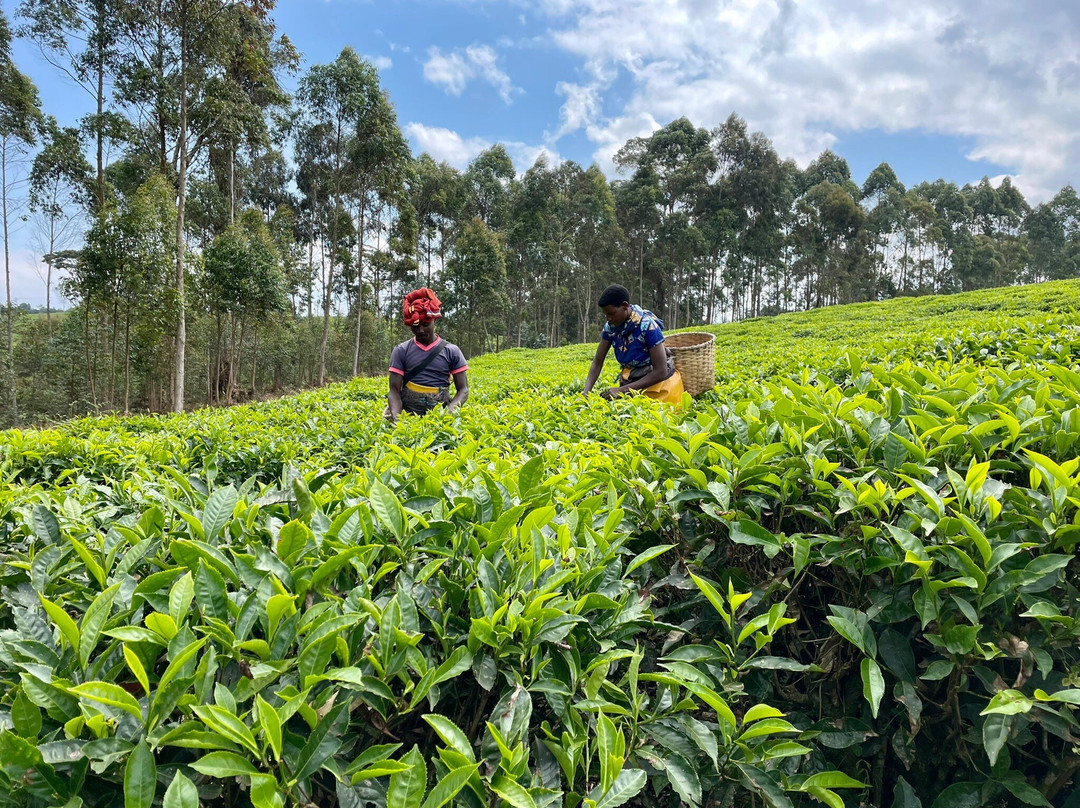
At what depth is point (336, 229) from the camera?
23938 mm

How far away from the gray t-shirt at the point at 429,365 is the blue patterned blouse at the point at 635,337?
1301 millimetres

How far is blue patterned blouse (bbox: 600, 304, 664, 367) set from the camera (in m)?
4.11

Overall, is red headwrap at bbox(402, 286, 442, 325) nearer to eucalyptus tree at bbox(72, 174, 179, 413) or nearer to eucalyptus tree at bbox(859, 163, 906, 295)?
eucalyptus tree at bbox(72, 174, 179, 413)

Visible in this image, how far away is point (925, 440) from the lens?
1.36m

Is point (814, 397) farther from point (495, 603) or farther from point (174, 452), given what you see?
point (174, 452)

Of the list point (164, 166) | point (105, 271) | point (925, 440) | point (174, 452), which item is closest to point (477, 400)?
point (174, 452)

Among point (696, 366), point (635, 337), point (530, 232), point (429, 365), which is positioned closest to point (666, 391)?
point (635, 337)

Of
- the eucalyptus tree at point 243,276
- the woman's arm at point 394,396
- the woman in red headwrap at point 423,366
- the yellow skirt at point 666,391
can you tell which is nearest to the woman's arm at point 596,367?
the yellow skirt at point 666,391

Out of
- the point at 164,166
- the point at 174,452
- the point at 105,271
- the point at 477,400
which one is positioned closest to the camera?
the point at 174,452

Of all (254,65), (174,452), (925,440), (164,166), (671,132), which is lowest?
(174,452)

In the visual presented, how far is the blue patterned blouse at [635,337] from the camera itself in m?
4.11

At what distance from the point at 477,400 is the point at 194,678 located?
4.94 m

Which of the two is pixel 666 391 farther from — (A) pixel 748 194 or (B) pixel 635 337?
(A) pixel 748 194

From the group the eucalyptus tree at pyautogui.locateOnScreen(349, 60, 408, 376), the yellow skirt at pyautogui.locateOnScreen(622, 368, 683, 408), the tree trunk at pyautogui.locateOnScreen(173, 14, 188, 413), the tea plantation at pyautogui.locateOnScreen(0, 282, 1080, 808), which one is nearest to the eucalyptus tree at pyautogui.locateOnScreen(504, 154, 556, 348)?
the eucalyptus tree at pyautogui.locateOnScreen(349, 60, 408, 376)
